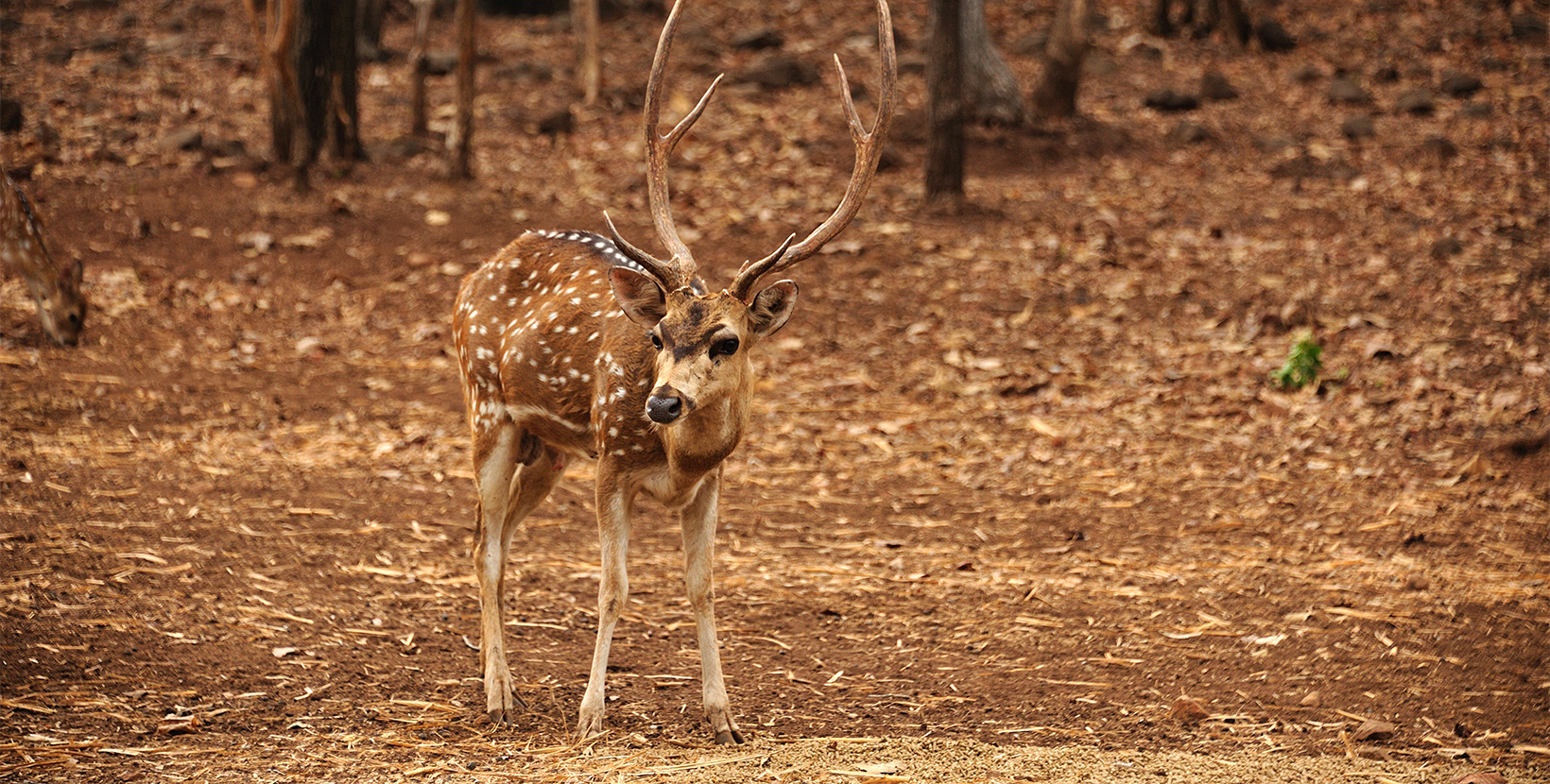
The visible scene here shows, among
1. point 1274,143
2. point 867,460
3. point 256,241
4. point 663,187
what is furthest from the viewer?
point 1274,143

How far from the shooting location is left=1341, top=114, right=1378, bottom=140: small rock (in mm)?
13383

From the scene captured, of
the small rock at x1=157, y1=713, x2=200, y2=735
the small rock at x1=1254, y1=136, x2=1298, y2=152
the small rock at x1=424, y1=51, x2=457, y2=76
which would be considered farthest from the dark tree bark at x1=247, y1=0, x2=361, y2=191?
the small rock at x1=1254, y1=136, x2=1298, y2=152

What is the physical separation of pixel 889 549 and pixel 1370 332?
4.55 metres

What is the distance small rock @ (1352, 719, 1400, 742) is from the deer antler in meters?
2.96

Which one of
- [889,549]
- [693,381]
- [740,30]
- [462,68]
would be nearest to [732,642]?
[889,549]

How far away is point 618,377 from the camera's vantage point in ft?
15.8

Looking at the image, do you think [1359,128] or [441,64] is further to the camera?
[441,64]

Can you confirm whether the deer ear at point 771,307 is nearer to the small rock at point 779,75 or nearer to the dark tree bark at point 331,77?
the dark tree bark at point 331,77

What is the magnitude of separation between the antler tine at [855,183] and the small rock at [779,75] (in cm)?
1039

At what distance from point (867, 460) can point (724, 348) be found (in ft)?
12.6

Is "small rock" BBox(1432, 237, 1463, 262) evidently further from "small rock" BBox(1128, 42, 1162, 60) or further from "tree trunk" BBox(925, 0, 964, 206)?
"small rock" BBox(1128, 42, 1162, 60)

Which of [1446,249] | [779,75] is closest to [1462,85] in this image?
[1446,249]

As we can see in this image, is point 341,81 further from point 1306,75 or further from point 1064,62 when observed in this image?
point 1306,75

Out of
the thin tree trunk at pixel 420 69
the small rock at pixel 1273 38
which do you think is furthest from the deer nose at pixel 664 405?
the small rock at pixel 1273 38
